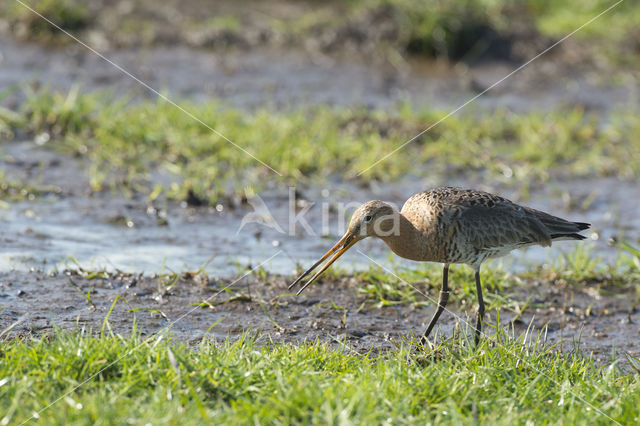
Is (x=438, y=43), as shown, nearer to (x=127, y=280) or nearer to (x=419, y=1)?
(x=419, y=1)

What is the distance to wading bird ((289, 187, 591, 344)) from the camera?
523 centimetres

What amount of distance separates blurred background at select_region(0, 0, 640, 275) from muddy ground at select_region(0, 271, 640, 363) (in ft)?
1.18

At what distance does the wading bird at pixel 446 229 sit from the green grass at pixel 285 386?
0.79 meters

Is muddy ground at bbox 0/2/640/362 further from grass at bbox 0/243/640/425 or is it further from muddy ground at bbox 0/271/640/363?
grass at bbox 0/243/640/425

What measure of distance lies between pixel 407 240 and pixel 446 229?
0.25 metres

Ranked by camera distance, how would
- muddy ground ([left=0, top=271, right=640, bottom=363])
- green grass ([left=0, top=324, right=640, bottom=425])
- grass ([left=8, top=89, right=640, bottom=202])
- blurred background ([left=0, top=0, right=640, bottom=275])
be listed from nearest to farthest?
green grass ([left=0, top=324, right=640, bottom=425]) → muddy ground ([left=0, top=271, right=640, bottom=363]) → blurred background ([left=0, top=0, right=640, bottom=275]) → grass ([left=8, top=89, right=640, bottom=202])

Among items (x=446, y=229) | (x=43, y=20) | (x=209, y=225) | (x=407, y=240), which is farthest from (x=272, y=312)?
(x=43, y=20)

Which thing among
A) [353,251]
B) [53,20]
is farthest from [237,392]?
[53,20]

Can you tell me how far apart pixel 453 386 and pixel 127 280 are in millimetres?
2461

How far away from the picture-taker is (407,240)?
5.29 m

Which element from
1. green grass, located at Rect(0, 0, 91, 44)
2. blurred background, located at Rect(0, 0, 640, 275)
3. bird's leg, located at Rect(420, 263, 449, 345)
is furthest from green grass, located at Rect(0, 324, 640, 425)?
green grass, located at Rect(0, 0, 91, 44)

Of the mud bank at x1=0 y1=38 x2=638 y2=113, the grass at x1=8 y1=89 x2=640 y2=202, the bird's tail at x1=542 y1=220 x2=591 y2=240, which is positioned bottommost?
the bird's tail at x1=542 y1=220 x2=591 y2=240

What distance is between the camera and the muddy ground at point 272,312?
202 inches

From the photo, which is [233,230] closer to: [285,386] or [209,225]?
[209,225]
